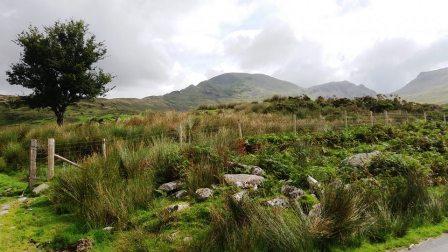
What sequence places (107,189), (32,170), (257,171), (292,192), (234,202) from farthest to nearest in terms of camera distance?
(32,170), (257,171), (107,189), (292,192), (234,202)

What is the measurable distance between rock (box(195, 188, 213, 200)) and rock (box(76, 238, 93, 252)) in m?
2.59

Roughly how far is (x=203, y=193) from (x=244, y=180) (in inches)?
44.5

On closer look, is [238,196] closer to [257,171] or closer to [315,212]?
[315,212]

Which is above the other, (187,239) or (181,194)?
(181,194)

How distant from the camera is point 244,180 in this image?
977 centimetres

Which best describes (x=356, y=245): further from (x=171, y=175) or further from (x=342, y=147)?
(x=342, y=147)

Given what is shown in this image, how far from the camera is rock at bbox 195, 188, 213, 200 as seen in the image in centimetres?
906

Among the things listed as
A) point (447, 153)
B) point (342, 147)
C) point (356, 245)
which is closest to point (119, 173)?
point (356, 245)

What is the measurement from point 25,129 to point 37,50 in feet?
33.7

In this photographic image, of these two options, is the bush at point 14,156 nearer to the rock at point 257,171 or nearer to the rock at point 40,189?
the rock at point 40,189

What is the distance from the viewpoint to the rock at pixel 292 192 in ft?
28.6

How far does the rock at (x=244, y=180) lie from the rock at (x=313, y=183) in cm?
111

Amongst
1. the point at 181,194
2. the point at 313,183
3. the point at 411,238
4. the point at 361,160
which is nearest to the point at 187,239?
the point at 181,194

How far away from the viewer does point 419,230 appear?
755 cm
